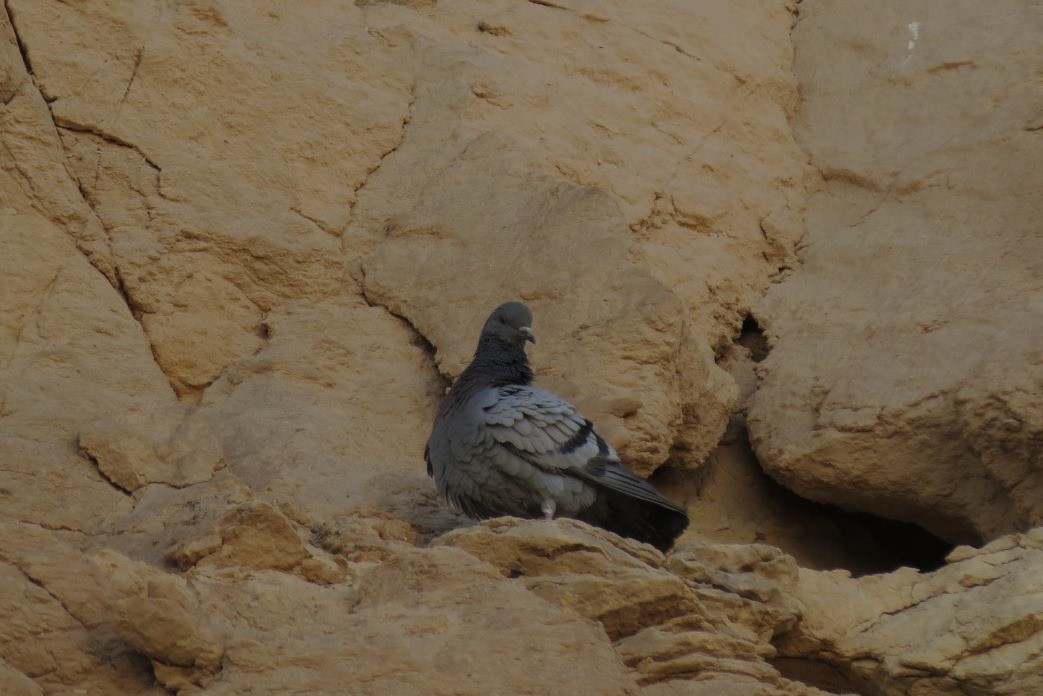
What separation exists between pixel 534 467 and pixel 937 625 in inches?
70.5

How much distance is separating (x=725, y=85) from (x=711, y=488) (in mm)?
2692

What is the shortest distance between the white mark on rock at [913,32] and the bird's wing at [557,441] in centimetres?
404

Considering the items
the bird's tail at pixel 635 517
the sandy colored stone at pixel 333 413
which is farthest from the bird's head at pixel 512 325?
the bird's tail at pixel 635 517

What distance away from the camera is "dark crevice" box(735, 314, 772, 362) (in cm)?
880

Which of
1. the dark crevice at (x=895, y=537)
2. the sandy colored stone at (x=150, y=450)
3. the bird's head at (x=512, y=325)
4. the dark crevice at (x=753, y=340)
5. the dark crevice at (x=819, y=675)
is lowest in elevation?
the sandy colored stone at (x=150, y=450)

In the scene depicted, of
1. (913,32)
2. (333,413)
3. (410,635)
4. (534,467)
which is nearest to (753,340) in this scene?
(913,32)

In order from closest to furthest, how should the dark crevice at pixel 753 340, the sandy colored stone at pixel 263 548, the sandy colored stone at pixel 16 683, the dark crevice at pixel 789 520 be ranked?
the sandy colored stone at pixel 16 683, the sandy colored stone at pixel 263 548, the dark crevice at pixel 789 520, the dark crevice at pixel 753 340

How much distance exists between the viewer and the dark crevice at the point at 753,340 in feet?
28.9

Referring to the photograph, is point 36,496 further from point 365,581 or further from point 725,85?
point 725,85

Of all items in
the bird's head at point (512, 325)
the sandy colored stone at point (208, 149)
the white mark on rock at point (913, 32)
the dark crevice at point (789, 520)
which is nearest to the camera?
the bird's head at point (512, 325)

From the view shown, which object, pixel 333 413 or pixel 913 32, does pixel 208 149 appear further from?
pixel 913 32

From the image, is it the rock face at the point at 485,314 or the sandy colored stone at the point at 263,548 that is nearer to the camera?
the rock face at the point at 485,314

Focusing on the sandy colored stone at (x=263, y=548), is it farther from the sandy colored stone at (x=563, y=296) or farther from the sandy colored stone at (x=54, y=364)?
the sandy colored stone at (x=563, y=296)

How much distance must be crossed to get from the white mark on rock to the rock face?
0.01 metres
